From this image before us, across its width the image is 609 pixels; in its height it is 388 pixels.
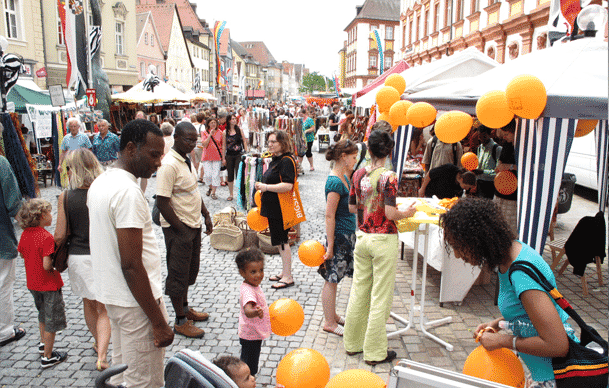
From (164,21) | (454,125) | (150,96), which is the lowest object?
(454,125)

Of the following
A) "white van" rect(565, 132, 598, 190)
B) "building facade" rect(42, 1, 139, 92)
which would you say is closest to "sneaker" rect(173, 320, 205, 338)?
"white van" rect(565, 132, 598, 190)

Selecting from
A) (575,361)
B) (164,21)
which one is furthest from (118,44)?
(575,361)

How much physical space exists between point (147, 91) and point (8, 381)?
1549 cm

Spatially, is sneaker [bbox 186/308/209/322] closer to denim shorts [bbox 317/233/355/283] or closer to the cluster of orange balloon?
denim shorts [bbox 317/233/355/283]

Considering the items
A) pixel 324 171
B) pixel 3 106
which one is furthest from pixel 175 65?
pixel 3 106

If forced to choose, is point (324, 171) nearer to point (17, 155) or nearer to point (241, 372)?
point (17, 155)

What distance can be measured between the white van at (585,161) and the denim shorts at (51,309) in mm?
10444

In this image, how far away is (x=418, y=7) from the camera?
30.7m

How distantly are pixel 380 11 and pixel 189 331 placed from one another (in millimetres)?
68339

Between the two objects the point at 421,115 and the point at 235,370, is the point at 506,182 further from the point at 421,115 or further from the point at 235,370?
the point at 235,370

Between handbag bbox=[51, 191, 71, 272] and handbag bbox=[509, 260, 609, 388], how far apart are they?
121 inches

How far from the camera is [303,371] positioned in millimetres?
2639

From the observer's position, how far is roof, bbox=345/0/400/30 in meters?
64.5

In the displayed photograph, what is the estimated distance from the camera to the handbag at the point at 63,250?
3330mm
